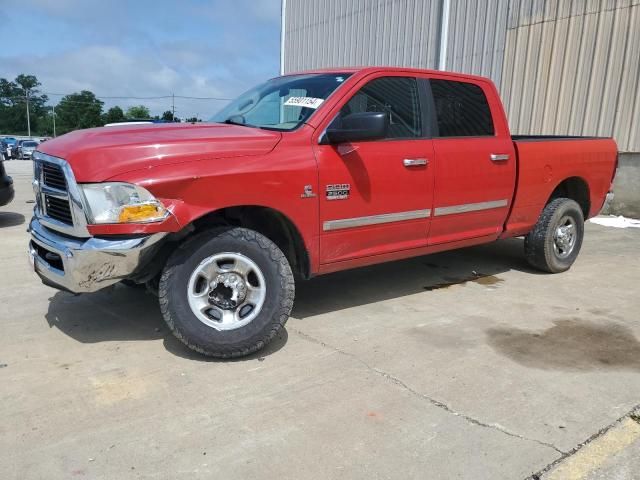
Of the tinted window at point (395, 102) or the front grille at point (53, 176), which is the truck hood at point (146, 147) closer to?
the front grille at point (53, 176)

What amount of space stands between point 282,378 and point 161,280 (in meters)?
0.96

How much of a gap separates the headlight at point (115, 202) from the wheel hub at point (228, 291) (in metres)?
0.64

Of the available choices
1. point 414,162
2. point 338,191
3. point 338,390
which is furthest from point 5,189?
point 338,390

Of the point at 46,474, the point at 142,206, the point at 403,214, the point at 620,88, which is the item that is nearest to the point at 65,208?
the point at 142,206

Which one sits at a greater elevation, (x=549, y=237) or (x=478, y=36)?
(x=478, y=36)

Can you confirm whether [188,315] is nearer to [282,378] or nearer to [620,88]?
[282,378]

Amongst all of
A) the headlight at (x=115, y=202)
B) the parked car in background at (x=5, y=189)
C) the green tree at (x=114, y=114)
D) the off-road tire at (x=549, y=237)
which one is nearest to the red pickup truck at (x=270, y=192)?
the headlight at (x=115, y=202)

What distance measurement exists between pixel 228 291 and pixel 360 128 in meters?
1.41

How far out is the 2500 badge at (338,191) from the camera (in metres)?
3.88

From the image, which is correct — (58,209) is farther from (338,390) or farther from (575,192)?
(575,192)

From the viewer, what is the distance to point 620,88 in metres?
9.66

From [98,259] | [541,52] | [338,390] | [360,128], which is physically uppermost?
[541,52]

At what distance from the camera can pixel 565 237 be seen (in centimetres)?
608

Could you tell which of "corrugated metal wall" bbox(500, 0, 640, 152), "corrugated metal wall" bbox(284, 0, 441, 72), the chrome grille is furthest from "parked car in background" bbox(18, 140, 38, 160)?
the chrome grille
